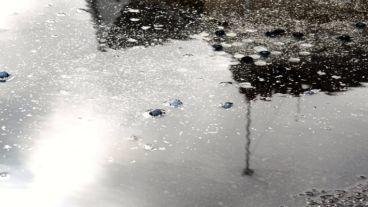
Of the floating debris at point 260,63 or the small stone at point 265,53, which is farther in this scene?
the small stone at point 265,53

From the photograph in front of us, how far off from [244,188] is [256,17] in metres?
3.32

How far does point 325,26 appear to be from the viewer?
605 centimetres

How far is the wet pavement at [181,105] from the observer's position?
338cm

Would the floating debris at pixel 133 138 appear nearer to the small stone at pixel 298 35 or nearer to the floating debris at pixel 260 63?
the floating debris at pixel 260 63

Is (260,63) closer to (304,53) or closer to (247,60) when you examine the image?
(247,60)

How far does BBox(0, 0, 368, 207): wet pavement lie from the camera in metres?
3.38

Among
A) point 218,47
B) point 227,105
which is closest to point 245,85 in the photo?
point 227,105

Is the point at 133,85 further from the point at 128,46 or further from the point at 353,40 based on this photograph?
the point at 353,40

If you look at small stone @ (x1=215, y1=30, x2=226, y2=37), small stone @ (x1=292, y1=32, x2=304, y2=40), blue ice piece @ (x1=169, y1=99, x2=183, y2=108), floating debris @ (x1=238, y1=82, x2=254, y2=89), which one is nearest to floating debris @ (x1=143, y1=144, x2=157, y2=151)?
blue ice piece @ (x1=169, y1=99, x2=183, y2=108)

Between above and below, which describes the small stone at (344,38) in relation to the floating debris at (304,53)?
below

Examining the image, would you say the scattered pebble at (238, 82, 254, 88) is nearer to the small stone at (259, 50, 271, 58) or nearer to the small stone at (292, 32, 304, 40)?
the small stone at (259, 50, 271, 58)

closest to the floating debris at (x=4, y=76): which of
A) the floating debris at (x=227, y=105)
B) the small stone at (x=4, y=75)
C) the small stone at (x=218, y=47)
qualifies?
the small stone at (x=4, y=75)

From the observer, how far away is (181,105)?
4.33 m

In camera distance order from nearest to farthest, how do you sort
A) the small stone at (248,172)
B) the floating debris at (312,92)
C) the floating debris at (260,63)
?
the small stone at (248,172) → the floating debris at (312,92) → the floating debris at (260,63)
